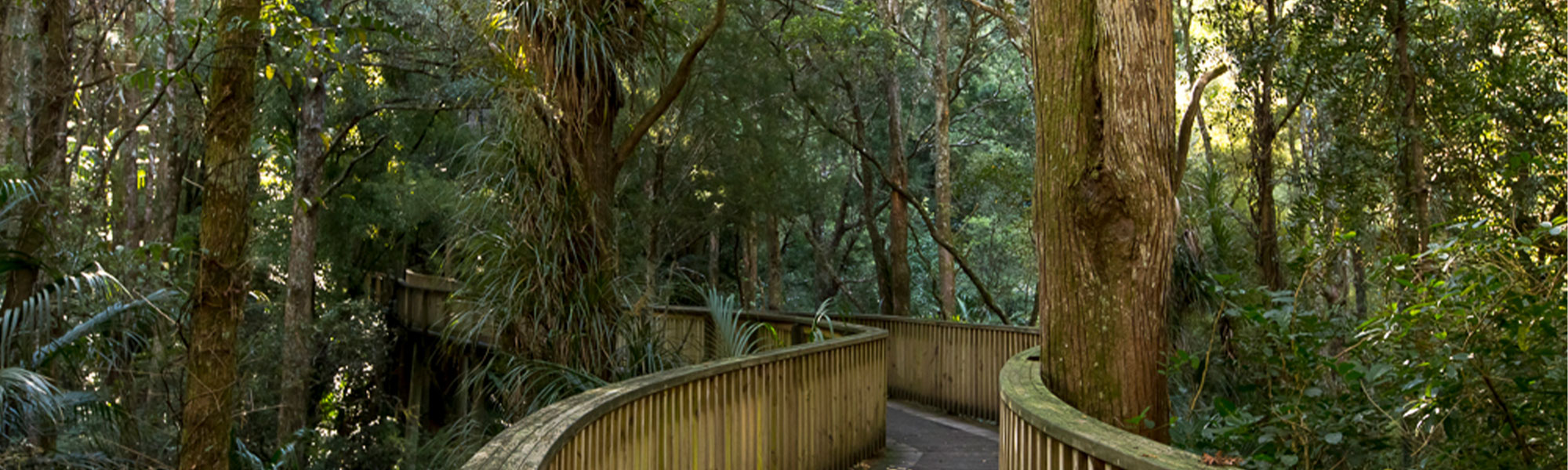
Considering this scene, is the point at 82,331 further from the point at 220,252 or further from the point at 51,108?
the point at 51,108

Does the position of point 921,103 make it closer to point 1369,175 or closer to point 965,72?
point 965,72

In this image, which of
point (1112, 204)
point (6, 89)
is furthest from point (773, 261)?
point (1112, 204)

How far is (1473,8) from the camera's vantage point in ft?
33.2

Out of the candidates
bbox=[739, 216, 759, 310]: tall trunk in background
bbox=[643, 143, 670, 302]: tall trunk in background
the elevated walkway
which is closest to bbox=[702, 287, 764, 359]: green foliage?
the elevated walkway

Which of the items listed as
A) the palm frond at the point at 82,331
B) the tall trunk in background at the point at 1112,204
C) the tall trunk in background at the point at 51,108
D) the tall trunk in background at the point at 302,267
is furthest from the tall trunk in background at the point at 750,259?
the tall trunk in background at the point at 1112,204

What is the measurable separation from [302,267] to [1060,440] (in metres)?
14.5

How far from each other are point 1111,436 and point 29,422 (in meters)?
7.17

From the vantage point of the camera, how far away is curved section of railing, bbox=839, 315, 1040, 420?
33.0ft

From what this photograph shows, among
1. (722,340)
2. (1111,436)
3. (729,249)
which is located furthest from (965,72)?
(1111,436)

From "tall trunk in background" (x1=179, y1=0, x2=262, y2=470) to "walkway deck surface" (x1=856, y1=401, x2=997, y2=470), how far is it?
168 inches

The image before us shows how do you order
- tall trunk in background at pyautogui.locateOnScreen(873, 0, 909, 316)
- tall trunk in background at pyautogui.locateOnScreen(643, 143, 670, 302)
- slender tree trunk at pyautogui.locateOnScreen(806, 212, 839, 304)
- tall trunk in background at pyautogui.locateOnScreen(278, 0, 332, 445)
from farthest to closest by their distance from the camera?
slender tree trunk at pyautogui.locateOnScreen(806, 212, 839, 304), tall trunk in background at pyautogui.locateOnScreen(873, 0, 909, 316), tall trunk in background at pyautogui.locateOnScreen(643, 143, 670, 302), tall trunk in background at pyautogui.locateOnScreen(278, 0, 332, 445)

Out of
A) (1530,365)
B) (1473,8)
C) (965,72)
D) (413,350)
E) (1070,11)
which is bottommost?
(413,350)

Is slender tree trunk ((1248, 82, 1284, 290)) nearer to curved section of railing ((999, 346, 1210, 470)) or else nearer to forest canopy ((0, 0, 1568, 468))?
forest canopy ((0, 0, 1568, 468))

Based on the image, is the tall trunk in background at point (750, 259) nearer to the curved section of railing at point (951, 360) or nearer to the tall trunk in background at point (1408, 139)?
the curved section of railing at point (951, 360)
